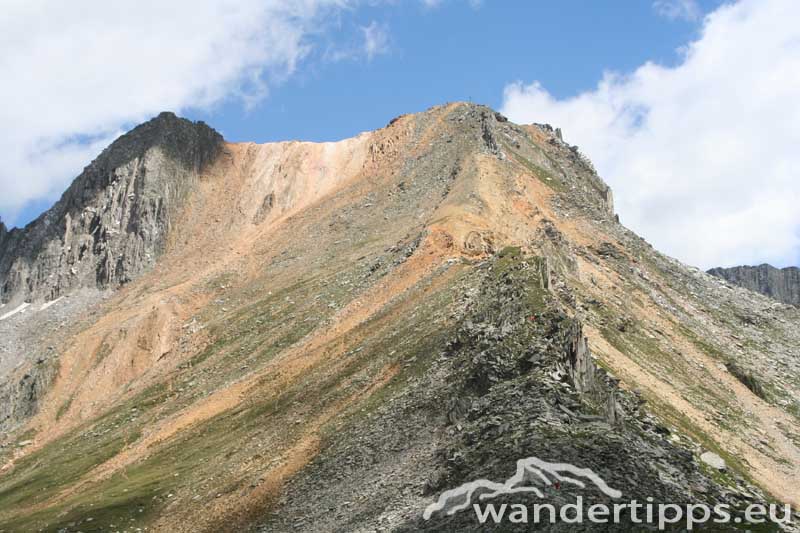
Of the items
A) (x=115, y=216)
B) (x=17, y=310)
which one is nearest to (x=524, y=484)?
(x=115, y=216)

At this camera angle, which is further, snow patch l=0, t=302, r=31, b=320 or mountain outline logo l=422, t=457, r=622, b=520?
snow patch l=0, t=302, r=31, b=320

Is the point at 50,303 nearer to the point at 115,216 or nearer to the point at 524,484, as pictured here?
the point at 115,216

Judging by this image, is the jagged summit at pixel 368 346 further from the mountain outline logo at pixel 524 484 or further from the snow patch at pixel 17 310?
the snow patch at pixel 17 310

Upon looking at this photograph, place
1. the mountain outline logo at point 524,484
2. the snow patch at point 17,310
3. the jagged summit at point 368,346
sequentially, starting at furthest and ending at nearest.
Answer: the snow patch at point 17,310 < the jagged summit at point 368,346 < the mountain outline logo at point 524,484

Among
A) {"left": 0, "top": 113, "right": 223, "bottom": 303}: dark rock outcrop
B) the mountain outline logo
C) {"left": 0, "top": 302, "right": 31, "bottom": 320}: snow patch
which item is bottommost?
the mountain outline logo

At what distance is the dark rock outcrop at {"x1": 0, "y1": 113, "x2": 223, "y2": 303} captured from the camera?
14088 cm

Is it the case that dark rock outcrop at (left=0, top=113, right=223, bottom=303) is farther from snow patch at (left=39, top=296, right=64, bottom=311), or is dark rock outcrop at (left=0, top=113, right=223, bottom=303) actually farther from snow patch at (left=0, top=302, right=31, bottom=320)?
snow patch at (left=0, top=302, right=31, bottom=320)

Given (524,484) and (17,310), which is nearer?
(524,484)

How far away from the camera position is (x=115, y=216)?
14775 cm

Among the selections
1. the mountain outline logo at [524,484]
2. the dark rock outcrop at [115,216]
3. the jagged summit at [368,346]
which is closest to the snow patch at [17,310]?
the jagged summit at [368,346]

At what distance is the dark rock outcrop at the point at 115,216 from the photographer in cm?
14088

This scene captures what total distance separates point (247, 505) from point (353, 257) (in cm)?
5276

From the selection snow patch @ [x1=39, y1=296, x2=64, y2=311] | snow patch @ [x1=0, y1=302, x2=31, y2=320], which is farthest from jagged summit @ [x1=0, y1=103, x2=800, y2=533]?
snow patch @ [x1=0, y1=302, x2=31, y2=320]

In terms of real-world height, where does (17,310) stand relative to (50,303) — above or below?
below
